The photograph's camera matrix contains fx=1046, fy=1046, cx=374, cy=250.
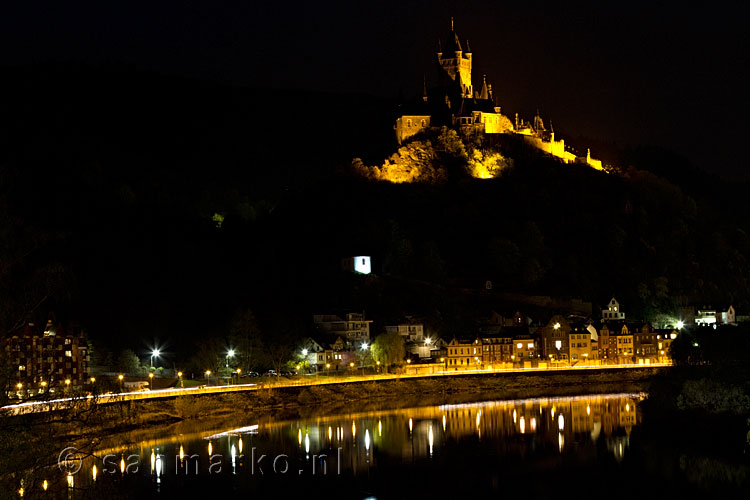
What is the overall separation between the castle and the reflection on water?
53720mm

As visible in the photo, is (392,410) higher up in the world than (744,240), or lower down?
lower down

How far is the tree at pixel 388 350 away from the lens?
71438 mm

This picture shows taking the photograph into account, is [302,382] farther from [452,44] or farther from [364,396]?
[452,44]

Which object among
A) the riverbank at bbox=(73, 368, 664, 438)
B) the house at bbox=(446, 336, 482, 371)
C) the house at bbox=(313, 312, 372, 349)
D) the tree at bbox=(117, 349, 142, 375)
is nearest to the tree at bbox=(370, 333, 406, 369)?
the house at bbox=(313, 312, 372, 349)

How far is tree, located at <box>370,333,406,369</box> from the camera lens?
234ft

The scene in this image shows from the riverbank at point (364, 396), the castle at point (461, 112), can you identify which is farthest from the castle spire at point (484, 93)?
the riverbank at point (364, 396)

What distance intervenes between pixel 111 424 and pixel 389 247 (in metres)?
47.1

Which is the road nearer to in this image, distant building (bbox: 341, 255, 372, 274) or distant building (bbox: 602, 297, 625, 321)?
distant building (bbox: 602, 297, 625, 321)

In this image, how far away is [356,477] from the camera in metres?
36.7

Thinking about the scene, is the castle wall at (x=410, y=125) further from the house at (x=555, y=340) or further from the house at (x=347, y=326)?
the house at (x=347, y=326)

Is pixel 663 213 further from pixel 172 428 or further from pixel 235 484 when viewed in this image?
pixel 235 484

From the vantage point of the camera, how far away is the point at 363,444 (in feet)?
144

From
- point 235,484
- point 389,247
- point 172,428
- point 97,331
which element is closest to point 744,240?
point 389,247

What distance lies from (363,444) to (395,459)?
361 centimetres
